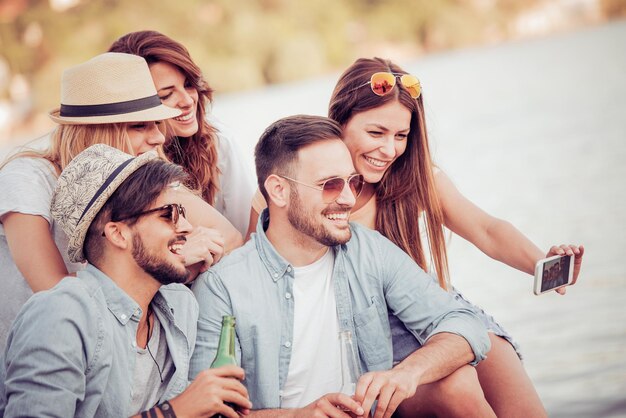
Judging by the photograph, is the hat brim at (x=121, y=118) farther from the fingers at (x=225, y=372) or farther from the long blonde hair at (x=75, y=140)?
the fingers at (x=225, y=372)

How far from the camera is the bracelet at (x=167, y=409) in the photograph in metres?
2.49

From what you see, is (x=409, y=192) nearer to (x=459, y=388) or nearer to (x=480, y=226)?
(x=480, y=226)

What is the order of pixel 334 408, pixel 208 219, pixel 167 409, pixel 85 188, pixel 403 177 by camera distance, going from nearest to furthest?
pixel 167 409 < pixel 85 188 < pixel 334 408 < pixel 208 219 < pixel 403 177

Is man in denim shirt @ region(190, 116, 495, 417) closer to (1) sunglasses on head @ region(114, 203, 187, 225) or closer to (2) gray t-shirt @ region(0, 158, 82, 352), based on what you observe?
(1) sunglasses on head @ region(114, 203, 187, 225)

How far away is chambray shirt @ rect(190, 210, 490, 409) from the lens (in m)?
3.00

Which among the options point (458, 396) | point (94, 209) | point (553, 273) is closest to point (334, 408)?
point (458, 396)

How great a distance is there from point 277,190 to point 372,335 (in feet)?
2.09

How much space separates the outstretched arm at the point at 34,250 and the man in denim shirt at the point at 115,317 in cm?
34

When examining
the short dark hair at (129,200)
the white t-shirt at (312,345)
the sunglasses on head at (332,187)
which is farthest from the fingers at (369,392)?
the short dark hair at (129,200)

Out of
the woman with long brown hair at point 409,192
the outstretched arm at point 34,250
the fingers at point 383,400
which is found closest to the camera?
the fingers at point 383,400

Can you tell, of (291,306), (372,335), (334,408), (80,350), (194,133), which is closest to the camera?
(80,350)

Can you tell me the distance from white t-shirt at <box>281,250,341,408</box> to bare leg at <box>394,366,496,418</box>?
1.10ft

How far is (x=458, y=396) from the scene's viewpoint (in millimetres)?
2996

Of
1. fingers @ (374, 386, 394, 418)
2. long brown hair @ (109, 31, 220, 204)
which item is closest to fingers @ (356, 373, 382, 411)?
fingers @ (374, 386, 394, 418)
